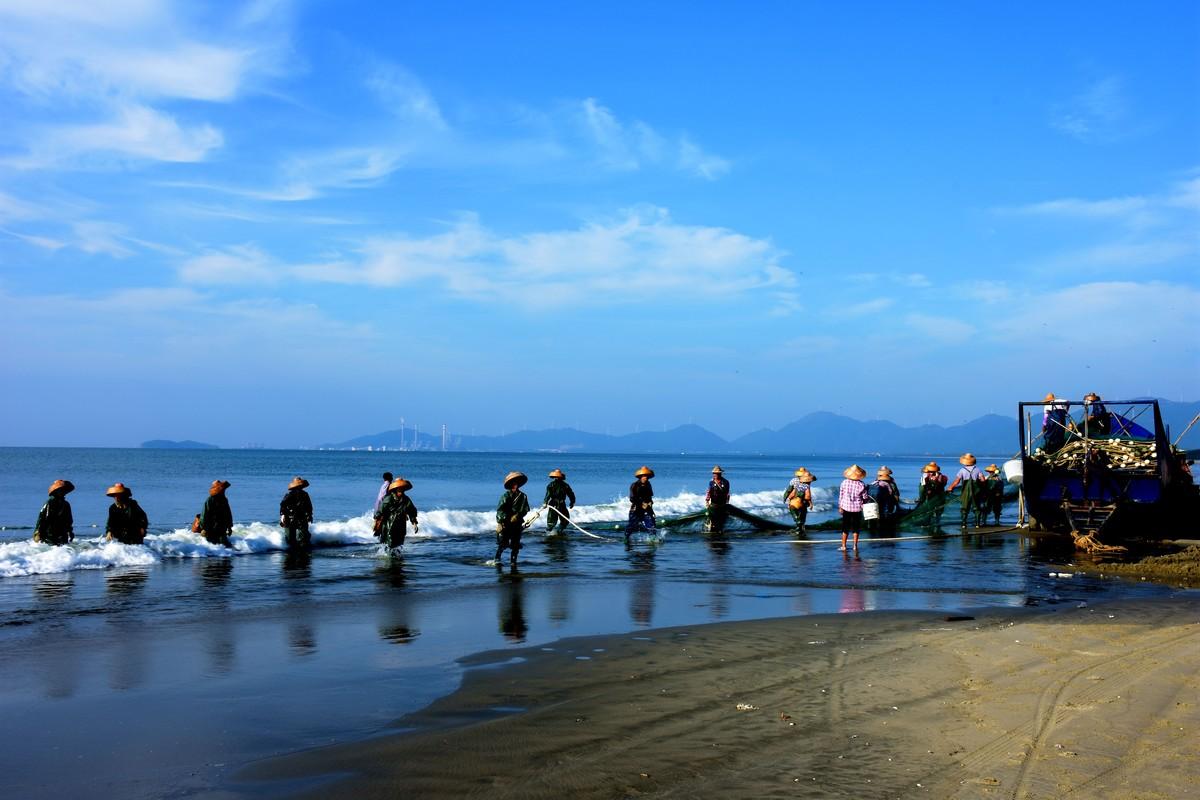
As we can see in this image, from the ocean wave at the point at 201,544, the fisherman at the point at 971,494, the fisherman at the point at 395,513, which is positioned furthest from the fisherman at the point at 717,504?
the fisherman at the point at 395,513

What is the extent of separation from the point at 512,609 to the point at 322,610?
8.02 ft

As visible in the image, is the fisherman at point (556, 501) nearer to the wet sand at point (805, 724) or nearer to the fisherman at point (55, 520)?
the fisherman at point (55, 520)

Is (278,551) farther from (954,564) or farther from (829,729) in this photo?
(829,729)

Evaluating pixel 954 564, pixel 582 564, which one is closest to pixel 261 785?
pixel 582 564

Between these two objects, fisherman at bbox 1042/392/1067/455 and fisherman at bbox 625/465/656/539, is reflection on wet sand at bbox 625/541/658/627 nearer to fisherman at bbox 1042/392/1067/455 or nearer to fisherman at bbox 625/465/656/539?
fisherman at bbox 625/465/656/539

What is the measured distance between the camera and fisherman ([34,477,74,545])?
52.3 feet

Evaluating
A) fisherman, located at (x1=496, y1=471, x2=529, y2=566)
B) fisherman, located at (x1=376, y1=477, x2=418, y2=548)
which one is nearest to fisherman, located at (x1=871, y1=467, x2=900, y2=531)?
fisherman, located at (x1=496, y1=471, x2=529, y2=566)

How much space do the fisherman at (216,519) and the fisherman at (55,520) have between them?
8.86 feet

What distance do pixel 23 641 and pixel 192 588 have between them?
13.7 feet

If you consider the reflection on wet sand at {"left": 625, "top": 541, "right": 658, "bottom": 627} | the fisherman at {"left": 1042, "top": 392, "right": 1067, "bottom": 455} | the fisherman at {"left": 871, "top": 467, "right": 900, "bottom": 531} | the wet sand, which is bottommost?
the reflection on wet sand at {"left": 625, "top": 541, "right": 658, "bottom": 627}

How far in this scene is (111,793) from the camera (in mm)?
5172

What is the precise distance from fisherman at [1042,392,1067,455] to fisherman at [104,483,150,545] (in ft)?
63.3

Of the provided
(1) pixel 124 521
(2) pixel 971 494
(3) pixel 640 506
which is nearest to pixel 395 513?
(1) pixel 124 521

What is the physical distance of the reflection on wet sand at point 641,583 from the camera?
37.2 ft
